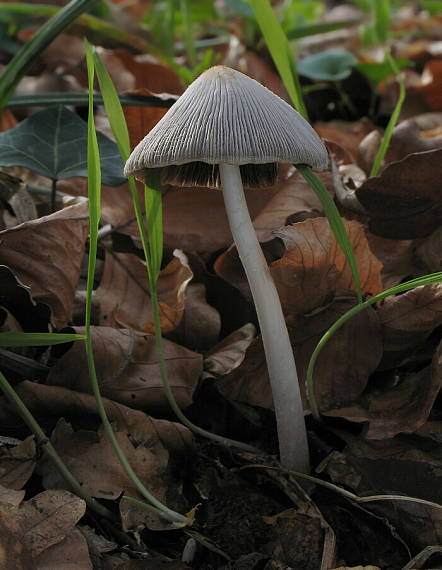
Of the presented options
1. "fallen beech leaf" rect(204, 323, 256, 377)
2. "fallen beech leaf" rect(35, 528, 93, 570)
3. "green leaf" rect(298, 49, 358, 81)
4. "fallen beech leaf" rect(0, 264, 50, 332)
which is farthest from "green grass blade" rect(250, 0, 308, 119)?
"green leaf" rect(298, 49, 358, 81)

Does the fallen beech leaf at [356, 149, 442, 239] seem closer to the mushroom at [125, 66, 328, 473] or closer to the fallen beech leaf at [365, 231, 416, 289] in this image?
the fallen beech leaf at [365, 231, 416, 289]

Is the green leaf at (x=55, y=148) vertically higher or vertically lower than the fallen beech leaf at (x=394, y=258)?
higher

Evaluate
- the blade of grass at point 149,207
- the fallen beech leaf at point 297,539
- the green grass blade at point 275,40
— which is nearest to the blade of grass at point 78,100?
the green grass blade at point 275,40

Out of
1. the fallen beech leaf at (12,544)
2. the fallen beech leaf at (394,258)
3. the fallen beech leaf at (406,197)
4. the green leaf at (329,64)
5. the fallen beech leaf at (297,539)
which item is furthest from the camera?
the green leaf at (329,64)

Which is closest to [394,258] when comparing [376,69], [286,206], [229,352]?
[286,206]

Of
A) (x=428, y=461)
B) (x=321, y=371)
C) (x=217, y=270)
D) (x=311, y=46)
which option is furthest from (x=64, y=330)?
(x=311, y=46)

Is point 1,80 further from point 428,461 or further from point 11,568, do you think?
point 428,461

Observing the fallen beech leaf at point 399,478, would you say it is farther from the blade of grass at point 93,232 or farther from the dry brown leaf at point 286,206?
the dry brown leaf at point 286,206
